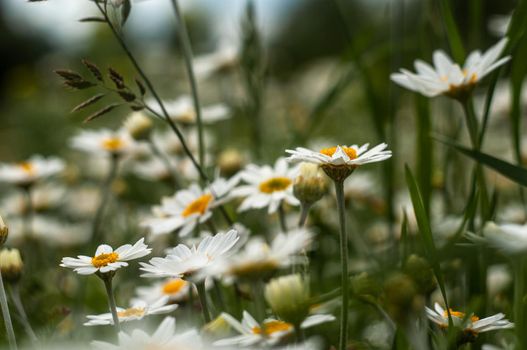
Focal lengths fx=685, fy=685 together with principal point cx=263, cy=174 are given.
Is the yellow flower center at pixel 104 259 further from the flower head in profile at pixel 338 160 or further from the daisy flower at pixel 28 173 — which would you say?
the daisy flower at pixel 28 173

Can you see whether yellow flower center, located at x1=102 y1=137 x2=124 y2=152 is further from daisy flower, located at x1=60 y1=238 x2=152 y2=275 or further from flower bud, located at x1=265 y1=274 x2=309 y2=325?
flower bud, located at x1=265 y1=274 x2=309 y2=325

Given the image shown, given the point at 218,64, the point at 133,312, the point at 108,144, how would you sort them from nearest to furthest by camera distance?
1. the point at 133,312
2. the point at 108,144
3. the point at 218,64

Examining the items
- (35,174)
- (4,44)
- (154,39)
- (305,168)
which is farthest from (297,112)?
(4,44)

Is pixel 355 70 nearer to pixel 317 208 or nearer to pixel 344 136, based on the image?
pixel 317 208

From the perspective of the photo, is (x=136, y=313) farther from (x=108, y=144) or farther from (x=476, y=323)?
(x=108, y=144)

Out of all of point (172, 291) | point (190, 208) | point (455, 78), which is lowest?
point (172, 291)

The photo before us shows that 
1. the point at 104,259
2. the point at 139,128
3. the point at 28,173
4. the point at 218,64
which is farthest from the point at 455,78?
the point at 218,64

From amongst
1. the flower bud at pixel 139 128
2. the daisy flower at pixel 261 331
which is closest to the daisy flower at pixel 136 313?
the daisy flower at pixel 261 331

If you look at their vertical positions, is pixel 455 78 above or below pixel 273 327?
above
